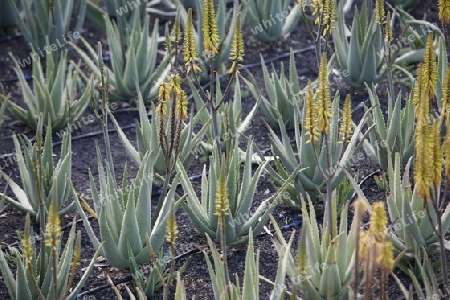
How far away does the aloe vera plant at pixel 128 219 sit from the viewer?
381cm

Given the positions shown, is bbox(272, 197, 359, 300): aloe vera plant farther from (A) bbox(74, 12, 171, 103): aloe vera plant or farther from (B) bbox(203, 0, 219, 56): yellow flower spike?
(A) bbox(74, 12, 171, 103): aloe vera plant

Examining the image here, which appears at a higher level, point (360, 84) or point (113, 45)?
point (113, 45)

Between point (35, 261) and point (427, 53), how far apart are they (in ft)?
6.45

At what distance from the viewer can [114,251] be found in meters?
3.86

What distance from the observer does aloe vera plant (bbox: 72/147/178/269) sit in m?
3.81

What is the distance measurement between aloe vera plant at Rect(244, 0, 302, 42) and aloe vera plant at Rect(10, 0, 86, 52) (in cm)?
135

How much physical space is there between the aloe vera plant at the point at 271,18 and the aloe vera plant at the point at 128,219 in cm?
255

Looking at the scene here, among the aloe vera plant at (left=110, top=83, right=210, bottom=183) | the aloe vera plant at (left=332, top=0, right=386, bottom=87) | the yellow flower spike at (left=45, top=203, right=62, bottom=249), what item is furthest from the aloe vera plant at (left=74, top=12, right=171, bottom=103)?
the yellow flower spike at (left=45, top=203, right=62, bottom=249)

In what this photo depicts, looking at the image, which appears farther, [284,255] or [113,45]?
[113,45]

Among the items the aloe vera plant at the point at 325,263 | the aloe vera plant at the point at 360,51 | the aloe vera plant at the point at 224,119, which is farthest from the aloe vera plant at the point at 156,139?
the aloe vera plant at the point at 360,51

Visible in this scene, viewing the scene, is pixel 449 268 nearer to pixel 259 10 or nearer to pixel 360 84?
pixel 360 84

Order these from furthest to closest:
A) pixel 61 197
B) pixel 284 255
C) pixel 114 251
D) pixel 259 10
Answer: pixel 259 10 → pixel 61 197 → pixel 114 251 → pixel 284 255

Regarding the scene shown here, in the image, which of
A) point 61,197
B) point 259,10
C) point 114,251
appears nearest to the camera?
point 114,251

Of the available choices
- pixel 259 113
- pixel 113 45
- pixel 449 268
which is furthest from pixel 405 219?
pixel 113 45
